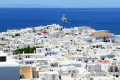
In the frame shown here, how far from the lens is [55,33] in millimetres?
62562

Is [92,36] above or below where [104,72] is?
above

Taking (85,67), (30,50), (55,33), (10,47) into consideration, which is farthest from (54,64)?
(55,33)

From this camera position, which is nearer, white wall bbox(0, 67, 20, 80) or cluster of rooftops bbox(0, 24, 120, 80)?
white wall bbox(0, 67, 20, 80)

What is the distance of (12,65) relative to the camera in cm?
→ 873

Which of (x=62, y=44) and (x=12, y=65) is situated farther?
(x=62, y=44)

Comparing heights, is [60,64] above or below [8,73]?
above

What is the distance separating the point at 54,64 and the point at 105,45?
18071 mm

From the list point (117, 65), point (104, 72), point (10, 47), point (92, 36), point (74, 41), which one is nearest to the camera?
point (104, 72)

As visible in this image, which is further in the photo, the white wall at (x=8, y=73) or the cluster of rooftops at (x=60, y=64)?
the cluster of rooftops at (x=60, y=64)

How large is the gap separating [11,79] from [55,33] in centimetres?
5387

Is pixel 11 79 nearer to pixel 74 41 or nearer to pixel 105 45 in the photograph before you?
pixel 105 45

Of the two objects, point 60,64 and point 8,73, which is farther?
point 60,64

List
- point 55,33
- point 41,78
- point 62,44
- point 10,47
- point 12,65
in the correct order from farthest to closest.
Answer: point 55,33
point 62,44
point 10,47
point 41,78
point 12,65

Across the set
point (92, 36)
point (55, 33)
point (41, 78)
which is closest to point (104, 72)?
point (41, 78)
